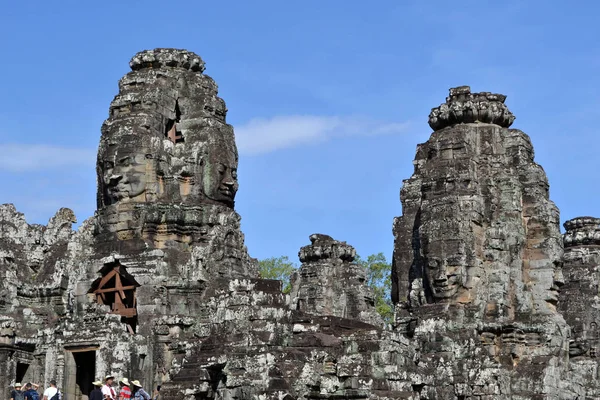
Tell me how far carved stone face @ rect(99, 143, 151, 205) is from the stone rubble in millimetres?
42

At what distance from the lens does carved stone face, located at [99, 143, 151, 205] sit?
133ft

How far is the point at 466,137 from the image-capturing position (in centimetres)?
3928

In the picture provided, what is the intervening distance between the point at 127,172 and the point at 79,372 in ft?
19.9

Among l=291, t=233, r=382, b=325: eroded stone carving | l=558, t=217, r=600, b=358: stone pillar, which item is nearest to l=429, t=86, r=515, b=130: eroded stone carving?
l=291, t=233, r=382, b=325: eroded stone carving

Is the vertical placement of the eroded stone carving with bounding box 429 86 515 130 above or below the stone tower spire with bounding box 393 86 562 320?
above

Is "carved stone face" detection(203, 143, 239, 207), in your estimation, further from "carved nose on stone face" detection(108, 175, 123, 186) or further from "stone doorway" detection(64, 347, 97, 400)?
"stone doorway" detection(64, 347, 97, 400)

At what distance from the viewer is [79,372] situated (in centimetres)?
3816

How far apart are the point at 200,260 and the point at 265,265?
34.7 meters

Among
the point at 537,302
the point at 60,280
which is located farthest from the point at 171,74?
the point at 537,302

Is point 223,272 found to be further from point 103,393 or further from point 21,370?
point 103,393

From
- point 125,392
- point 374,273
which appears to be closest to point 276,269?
point 374,273

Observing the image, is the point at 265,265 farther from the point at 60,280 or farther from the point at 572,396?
the point at 572,396

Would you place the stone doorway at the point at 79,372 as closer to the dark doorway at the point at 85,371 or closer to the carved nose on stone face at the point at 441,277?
the dark doorway at the point at 85,371

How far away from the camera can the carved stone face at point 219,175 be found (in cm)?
4150
